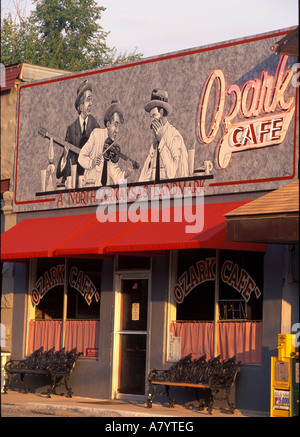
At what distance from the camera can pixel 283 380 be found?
14.7 metres

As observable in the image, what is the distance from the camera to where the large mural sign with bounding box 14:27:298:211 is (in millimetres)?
16516

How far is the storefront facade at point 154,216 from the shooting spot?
53.3 ft

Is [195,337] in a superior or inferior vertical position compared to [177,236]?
inferior

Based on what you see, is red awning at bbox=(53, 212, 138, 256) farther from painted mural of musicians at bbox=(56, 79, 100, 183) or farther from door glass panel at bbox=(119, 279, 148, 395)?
painted mural of musicians at bbox=(56, 79, 100, 183)

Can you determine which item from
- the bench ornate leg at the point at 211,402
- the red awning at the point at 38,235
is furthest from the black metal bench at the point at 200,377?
the red awning at the point at 38,235

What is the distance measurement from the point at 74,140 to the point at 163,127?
8.92 feet

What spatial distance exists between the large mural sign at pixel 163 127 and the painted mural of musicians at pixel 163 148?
0.02 metres

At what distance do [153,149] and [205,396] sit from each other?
5154 millimetres

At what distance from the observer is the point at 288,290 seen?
51.8ft

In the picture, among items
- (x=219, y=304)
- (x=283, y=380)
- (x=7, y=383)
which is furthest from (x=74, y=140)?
(x=283, y=380)

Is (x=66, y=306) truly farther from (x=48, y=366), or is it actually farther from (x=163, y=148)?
(x=163, y=148)

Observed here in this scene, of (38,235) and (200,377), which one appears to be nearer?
(200,377)

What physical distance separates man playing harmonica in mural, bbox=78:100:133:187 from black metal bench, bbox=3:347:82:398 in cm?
373

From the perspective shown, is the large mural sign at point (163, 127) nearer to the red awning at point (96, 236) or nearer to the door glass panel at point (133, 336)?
the red awning at point (96, 236)
